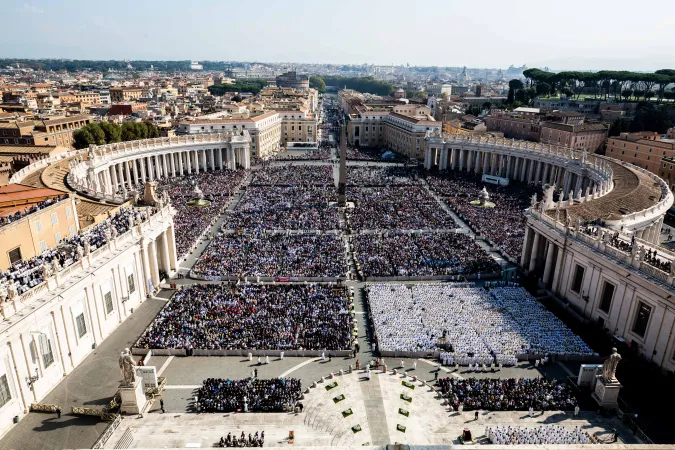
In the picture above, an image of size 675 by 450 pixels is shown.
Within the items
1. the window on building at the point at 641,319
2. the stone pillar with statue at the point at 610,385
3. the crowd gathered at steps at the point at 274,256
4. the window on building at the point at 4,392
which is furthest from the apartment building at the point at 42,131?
the window on building at the point at 641,319

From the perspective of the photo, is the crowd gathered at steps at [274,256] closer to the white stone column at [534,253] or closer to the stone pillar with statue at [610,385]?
the white stone column at [534,253]

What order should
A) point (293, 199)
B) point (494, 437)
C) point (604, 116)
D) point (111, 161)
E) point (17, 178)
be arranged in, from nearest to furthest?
point (494, 437) < point (17, 178) < point (293, 199) < point (111, 161) < point (604, 116)

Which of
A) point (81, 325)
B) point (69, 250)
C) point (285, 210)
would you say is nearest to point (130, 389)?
point (81, 325)

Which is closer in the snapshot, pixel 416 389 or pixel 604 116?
pixel 416 389

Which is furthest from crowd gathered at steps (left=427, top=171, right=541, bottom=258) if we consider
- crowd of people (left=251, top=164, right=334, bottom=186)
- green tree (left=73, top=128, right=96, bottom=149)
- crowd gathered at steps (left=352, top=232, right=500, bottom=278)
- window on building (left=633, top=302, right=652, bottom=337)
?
green tree (left=73, top=128, right=96, bottom=149)

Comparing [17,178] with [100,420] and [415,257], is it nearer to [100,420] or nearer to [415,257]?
[100,420]

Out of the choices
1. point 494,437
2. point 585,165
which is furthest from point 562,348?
point 585,165
